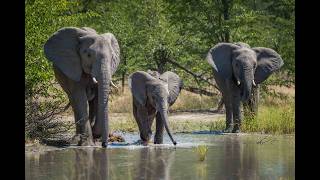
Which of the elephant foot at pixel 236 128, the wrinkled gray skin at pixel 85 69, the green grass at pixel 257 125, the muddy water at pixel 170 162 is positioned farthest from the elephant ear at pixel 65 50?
the elephant foot at pixel 236 128

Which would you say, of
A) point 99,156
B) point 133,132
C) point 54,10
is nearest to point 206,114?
point 133,132

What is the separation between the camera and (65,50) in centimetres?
1792

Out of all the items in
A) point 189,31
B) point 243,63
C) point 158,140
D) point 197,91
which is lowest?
point 158,140

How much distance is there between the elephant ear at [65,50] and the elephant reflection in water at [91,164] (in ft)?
7.00

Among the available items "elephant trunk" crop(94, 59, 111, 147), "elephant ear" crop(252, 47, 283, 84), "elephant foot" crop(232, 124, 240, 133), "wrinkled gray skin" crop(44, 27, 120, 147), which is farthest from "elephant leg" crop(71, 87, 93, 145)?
"elephant ear" crop(252, 47, 283, 84)

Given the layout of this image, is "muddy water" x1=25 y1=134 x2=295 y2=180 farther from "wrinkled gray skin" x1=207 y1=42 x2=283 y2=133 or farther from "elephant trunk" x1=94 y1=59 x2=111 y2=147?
"wrinkled gray skin" x1=207 y1=42 x2=283 y2=133

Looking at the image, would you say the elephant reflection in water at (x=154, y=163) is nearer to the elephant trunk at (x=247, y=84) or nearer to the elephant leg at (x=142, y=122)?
the elephant leg at (x=142, y=122)

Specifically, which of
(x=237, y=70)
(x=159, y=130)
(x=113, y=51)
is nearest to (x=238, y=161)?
(x=159, y=130)

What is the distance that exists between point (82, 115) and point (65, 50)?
1524 millimetres

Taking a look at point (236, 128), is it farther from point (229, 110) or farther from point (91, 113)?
point (91, 113)

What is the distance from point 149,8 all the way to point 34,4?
14892mm

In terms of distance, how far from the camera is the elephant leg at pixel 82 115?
17.4 meters

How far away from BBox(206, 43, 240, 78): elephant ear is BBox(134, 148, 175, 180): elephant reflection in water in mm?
7278

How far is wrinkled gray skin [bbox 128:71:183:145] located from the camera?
17609 millimetres
